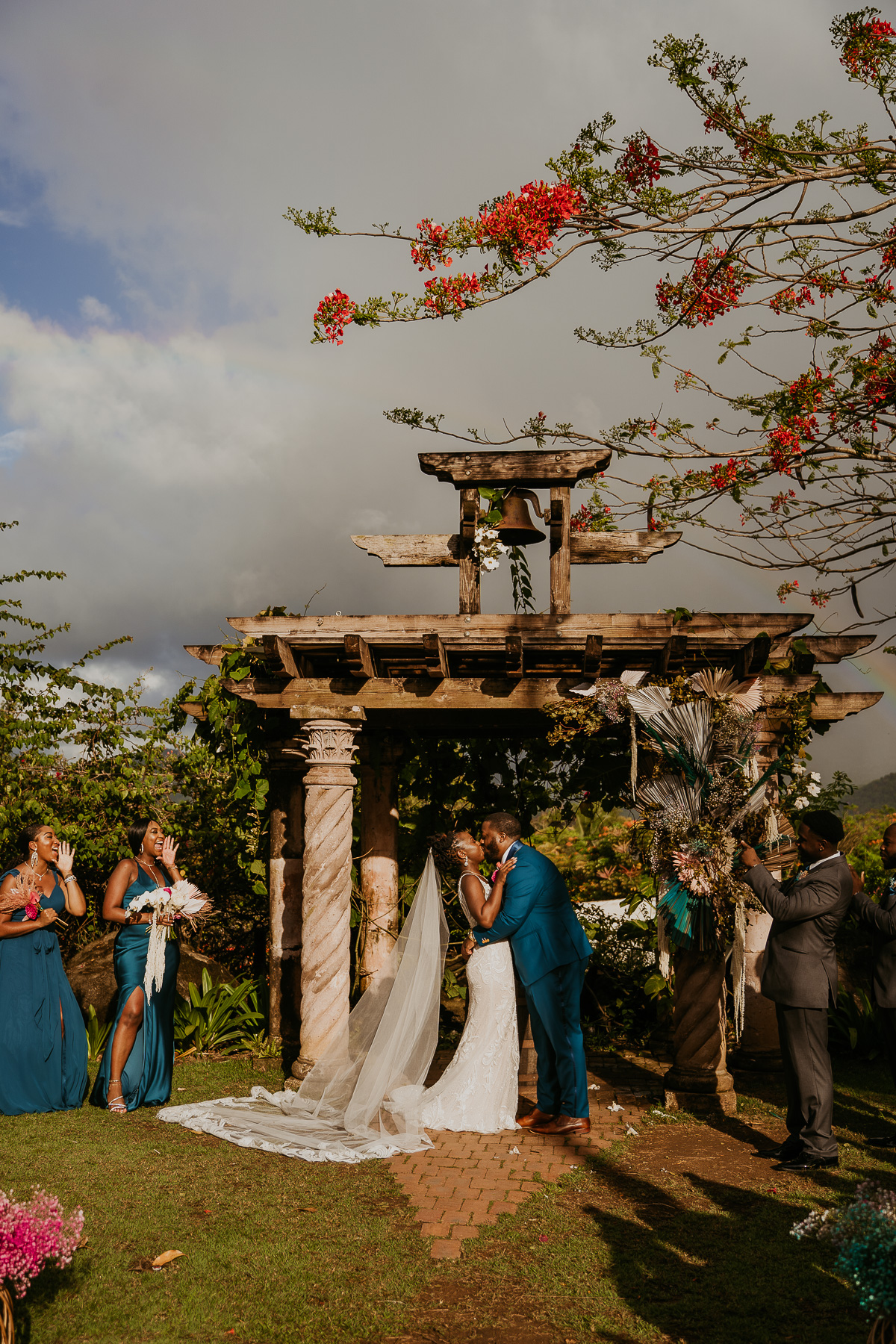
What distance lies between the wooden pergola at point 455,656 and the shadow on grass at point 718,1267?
1996mm

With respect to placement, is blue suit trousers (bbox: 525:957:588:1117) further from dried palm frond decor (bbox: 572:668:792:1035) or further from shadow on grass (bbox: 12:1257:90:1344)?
shadow on grass (bbox: 12:1257:90:1344)

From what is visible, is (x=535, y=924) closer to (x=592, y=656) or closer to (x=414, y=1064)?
(x=414, y=1064)

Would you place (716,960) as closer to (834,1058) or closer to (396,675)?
(834,1058)

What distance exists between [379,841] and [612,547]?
3.96 m

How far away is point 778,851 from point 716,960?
92cm

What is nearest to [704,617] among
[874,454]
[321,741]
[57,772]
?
[874,454]

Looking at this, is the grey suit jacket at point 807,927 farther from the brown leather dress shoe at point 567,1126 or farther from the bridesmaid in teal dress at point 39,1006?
the bridesmaid in teal dress at point 39,1006

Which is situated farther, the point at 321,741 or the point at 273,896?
the point at 273,896

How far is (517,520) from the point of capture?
7539 mm

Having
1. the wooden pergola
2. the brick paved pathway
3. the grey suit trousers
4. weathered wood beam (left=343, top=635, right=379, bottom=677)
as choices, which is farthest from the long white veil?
the grey suit trousers

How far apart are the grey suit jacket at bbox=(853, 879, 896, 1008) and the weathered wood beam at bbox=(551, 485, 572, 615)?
116 inches

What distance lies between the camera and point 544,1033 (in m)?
6.64

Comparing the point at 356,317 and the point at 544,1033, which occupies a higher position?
the point at 356,317

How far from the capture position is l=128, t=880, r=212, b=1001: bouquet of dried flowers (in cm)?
692
